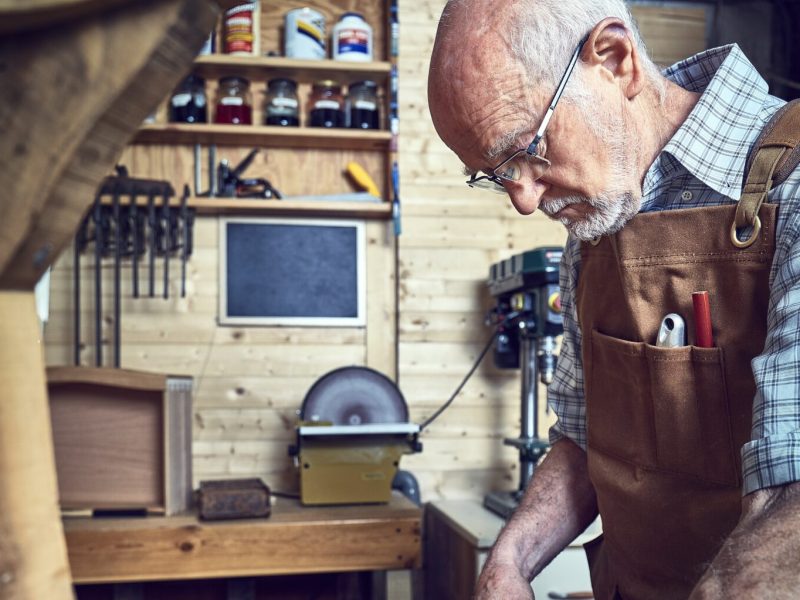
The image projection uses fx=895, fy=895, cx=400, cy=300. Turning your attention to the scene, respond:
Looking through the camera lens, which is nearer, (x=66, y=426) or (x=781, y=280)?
(x=781, y=280)

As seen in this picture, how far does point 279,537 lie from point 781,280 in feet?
5.72

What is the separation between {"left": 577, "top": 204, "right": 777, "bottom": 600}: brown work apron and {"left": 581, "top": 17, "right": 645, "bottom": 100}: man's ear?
0.17m

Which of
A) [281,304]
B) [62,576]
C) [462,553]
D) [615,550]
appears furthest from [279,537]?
[62,576]

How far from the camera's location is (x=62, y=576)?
417 millimetres

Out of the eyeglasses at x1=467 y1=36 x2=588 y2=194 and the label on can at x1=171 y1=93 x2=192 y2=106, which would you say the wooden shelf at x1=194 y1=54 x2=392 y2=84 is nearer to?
Result: the label on can at x1=171 y1=93 x2=192 y2=106

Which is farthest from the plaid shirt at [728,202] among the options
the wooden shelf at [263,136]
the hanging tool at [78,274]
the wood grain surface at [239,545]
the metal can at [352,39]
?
the hanging tool at [78,274]

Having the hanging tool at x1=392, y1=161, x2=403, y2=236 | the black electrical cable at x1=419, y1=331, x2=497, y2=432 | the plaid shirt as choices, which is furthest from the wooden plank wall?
the plaid shirt

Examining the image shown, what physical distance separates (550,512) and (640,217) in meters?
0.48

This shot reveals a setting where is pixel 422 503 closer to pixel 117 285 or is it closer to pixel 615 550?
pixel 117 285

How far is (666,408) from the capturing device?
44.2 inches

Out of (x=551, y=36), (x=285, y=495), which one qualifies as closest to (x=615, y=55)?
(x=551, y=36)

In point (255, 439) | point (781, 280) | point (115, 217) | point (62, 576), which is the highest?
point (115, 217)

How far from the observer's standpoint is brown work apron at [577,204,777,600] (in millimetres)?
1044

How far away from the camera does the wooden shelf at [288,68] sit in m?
2.80
